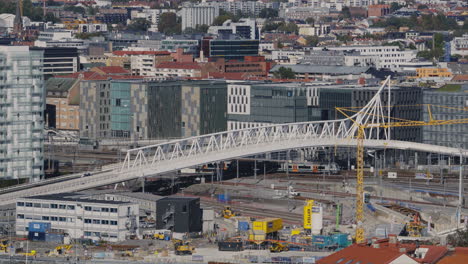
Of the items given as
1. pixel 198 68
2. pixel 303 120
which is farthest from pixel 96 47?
pixel 303 120

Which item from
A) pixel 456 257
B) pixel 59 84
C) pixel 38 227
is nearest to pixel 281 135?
pixel 38 227

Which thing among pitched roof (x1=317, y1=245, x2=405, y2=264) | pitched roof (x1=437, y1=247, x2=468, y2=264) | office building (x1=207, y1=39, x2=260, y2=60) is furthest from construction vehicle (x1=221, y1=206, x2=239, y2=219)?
office building (x1=207, y1=39, x2=260, y2=60)

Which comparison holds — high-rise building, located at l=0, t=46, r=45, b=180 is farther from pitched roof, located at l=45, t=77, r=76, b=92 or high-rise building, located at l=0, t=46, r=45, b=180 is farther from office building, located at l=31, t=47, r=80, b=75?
office building, located at l=31, t=47, r=80, b=75

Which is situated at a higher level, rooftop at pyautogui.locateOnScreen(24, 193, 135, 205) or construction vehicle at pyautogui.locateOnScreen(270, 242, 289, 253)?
rooftop at pyautogui.locateOnScreen(24, 193, 135, 205)

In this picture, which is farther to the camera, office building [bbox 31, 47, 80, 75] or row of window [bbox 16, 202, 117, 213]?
office building [bbox 31, 47, 80, 75]

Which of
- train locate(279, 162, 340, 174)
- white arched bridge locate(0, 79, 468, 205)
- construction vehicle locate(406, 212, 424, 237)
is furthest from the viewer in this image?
train locate(279, 162, 340, 174)

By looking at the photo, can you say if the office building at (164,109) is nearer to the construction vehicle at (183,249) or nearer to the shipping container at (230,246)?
the construction vehicle at (183,249)
